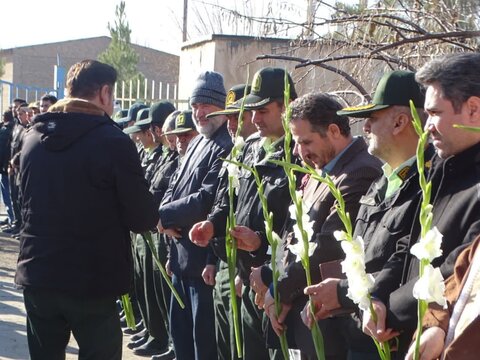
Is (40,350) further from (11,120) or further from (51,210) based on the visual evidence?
(11,120)

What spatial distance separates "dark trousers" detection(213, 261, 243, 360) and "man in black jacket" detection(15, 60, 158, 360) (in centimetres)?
79

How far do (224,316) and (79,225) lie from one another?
4.14 feet

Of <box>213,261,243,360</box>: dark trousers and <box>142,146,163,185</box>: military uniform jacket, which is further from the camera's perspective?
<box>142,146,163,185</box>: military uniform jacket

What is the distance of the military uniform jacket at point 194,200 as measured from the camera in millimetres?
5520

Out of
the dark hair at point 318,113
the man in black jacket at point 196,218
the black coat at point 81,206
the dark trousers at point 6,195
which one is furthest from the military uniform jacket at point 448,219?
the dark trousers at point 6,195

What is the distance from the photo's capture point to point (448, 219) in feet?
9.37

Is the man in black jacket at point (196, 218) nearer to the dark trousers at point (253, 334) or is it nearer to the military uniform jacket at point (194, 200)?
the military uniform jacket at point (194, 200)

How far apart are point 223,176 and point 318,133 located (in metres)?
1.41

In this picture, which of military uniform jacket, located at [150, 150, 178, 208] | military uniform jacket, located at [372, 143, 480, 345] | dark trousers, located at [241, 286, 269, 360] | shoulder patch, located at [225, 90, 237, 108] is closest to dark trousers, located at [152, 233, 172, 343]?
military uniform jacket, located at [150, 150, 178, 208]

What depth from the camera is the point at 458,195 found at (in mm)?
2877

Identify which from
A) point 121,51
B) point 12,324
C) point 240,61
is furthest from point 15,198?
point 121,51

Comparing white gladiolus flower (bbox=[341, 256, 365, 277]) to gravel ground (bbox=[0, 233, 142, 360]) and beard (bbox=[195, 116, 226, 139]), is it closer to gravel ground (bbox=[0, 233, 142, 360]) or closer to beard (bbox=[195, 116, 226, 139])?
beard (bbox=[195, 116, 226, 139])

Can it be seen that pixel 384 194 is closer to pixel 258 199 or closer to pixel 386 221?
pixel 386 221

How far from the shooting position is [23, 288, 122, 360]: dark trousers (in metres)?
4.24
